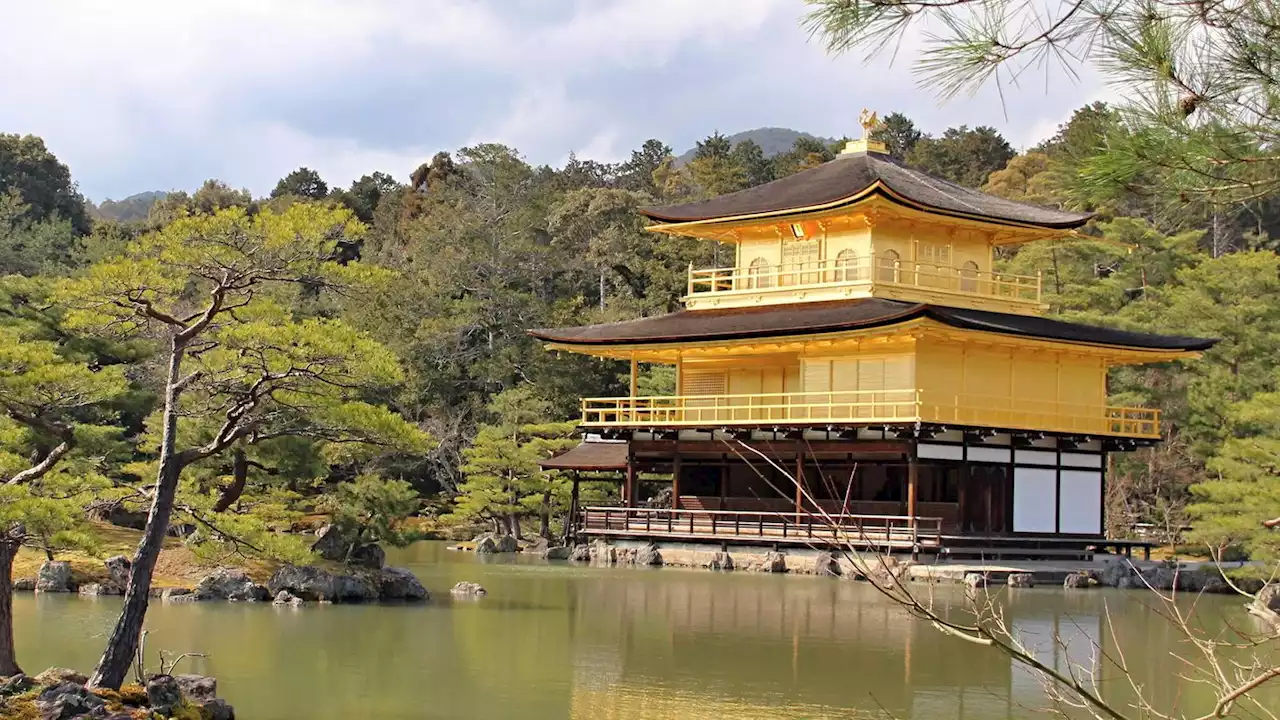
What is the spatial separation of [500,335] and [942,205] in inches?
603

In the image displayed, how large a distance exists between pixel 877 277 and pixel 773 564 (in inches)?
228

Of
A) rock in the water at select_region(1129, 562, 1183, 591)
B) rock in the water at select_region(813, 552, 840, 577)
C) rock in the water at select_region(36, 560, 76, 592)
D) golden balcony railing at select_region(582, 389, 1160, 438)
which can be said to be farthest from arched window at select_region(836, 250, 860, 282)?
rock in the water at select_region(36, 560, 76, 592)

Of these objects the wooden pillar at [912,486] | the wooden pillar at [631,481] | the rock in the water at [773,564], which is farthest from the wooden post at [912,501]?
the wooden pillar at [631,481]

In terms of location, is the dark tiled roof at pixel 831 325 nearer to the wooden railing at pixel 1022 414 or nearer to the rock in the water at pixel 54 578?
the wooden railing at pixel 1022 414

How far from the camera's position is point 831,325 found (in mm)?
25531

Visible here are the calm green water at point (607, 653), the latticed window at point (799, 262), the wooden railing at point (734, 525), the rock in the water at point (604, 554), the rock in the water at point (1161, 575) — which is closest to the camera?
the calm green water at point (607, 653)

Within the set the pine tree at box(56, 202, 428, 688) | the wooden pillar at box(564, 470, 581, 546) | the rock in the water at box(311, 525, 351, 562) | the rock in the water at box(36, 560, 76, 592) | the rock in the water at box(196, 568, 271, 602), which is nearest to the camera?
the pine tree at box(56, 202, 428, 688)

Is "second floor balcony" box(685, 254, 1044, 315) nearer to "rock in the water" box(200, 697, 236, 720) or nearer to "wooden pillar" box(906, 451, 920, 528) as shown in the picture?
"wooden pillar" box(906, 451, 920, 528)

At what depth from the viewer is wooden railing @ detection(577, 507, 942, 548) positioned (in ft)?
78.5

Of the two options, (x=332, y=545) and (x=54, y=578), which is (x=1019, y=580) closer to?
(x=332, y=545)

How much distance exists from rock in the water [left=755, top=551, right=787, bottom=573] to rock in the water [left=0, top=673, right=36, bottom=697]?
15.9 meters

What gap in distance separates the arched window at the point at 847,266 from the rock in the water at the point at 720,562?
5.59m

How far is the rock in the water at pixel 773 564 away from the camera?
24.7m

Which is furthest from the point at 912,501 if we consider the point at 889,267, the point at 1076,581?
the point at 889,267
